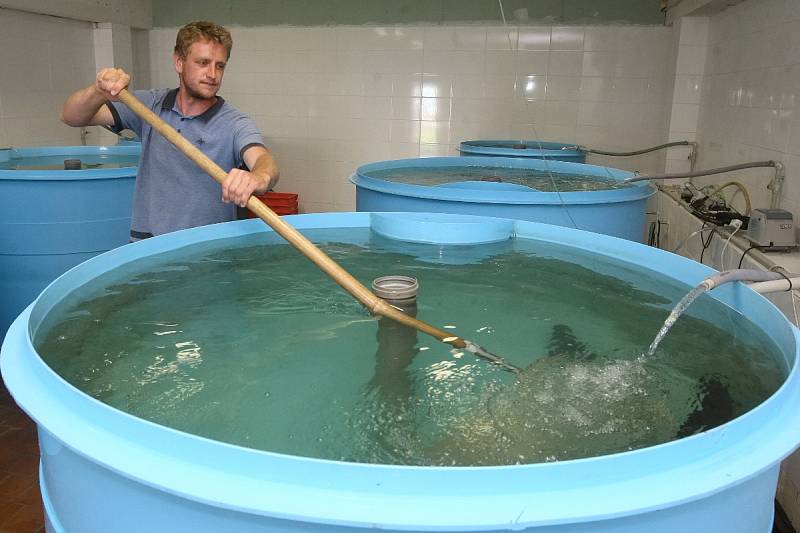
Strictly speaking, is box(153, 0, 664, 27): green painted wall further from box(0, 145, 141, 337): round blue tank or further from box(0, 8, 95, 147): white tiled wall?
box(0, 145, 141, 337): round blue tank

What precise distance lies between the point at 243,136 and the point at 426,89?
4.54m

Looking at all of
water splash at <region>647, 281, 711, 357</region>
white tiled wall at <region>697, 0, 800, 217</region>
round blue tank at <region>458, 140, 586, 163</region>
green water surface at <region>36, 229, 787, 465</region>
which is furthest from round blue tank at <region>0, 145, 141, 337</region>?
white tiled wall at <region>697, 0, 800, 217</region>

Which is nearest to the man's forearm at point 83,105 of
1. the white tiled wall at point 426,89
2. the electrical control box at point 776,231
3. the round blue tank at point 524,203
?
the round blue tank at point 524,203

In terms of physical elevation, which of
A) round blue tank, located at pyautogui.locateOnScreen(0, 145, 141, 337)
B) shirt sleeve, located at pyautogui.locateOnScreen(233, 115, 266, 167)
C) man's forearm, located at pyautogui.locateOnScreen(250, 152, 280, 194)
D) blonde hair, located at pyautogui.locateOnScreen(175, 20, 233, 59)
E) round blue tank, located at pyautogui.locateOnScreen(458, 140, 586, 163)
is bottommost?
round blue tank, located at pyautogui.locateOnScreen(0, 145, 141, 337)

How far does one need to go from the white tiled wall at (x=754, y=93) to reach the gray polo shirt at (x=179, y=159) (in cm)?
271

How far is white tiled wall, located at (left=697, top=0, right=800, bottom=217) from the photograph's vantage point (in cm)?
338

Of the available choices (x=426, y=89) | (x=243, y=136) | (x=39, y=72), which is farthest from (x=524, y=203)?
(x=39, y=72)

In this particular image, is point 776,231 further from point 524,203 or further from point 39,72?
point 39,72

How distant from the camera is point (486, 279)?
1.95 meters

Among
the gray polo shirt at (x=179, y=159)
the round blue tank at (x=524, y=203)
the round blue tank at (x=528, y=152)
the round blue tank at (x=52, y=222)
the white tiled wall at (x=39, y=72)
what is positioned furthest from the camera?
the white tiled wall at (x=39, y=72)

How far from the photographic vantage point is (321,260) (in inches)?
65.6

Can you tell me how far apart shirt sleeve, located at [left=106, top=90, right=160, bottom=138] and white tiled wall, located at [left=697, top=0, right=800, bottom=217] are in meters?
2.98

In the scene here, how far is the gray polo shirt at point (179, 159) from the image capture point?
2.29 m

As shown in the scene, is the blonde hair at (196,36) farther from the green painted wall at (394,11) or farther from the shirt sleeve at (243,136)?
the green painted wall at (394,11)
